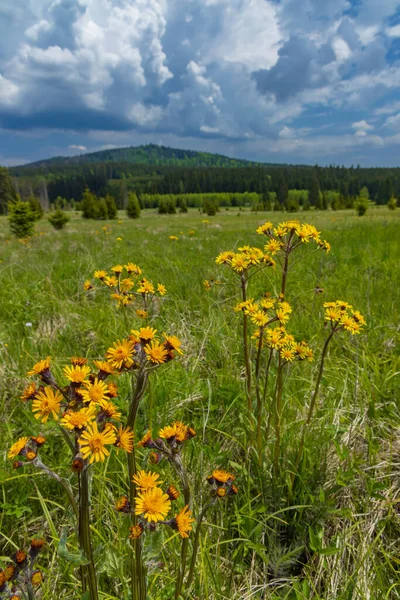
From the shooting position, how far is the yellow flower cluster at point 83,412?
0.79m

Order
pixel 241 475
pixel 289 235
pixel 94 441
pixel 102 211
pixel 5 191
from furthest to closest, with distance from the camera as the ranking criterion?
pixel 5 191, pixel 102 211, pixel 289 235, pixel 241 475, pixel 94 441

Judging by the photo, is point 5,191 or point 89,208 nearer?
point 89,208

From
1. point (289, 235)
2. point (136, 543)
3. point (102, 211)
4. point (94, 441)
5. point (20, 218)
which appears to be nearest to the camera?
point (94, 441)

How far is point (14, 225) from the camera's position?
24.4 m

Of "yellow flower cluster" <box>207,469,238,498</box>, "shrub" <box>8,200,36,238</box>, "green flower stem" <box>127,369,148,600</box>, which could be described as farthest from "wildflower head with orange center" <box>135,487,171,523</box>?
"shrub" <box>8,200,36,238</box>

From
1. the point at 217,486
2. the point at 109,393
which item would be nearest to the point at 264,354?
the point at 217,486

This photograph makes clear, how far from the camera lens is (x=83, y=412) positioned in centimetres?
81

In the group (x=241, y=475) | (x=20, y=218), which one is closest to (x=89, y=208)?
(x=20, y=218)

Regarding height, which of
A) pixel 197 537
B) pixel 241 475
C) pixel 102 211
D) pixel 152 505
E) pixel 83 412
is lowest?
pixel 241 475

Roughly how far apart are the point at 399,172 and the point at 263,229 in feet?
615

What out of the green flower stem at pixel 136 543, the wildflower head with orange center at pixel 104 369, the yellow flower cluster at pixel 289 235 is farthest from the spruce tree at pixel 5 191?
the green flower stem at pixel 136 543

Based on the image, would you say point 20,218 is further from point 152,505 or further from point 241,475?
point 152,505

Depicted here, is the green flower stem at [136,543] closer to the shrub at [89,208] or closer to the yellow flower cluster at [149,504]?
the yellow flower cluster at [149,504]

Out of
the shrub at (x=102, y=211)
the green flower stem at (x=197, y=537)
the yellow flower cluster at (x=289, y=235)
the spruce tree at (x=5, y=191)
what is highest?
the spruce tree at (x=5, y=191)
